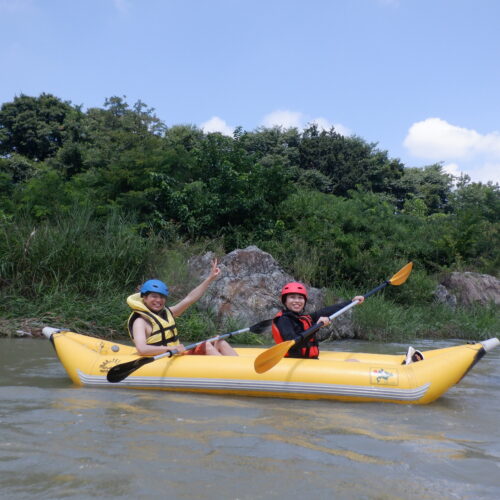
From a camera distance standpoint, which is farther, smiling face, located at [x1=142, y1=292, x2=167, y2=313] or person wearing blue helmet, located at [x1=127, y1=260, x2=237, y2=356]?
smiling face, located at [x1=142, y1=292, x2=167, y2=313]

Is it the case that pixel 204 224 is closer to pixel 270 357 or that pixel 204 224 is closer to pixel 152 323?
pixel 152 323

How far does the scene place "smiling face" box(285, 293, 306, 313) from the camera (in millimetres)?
4707

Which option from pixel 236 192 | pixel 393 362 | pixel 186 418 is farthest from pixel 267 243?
pixel 186 418

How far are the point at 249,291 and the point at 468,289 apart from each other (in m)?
4.72

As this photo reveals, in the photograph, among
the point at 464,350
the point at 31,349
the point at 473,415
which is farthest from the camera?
the point at 31,349

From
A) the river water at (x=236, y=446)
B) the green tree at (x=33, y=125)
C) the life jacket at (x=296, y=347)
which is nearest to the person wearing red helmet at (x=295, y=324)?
the life jacket at (x=296, y=347)

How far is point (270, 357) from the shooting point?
412 cm

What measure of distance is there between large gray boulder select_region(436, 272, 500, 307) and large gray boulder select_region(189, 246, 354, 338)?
285 cm

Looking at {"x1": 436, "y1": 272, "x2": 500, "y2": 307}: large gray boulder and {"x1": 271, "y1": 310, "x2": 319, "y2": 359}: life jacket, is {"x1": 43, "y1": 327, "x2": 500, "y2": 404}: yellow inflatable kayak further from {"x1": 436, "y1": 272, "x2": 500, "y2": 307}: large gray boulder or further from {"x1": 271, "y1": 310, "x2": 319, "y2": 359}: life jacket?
{"x1": 436, "y1": 272, "x2": 500, "y2": 307}: large gray boulder

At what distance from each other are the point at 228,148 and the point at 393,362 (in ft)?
23.8

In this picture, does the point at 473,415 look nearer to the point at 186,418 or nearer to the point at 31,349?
the point at 186,418

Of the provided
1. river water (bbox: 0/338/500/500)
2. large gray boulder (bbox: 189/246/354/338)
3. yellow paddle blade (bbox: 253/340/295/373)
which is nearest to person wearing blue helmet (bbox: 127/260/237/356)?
river water (bbox: 0/338/500/500)

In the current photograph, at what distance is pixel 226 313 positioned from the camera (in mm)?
7727

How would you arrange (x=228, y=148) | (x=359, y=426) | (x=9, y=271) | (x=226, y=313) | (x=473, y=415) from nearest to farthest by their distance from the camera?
(x=359, y=426) < (x=473, y=415) < (x=9, y=271) < (x=226, y=313) < (x=228, y=148)
